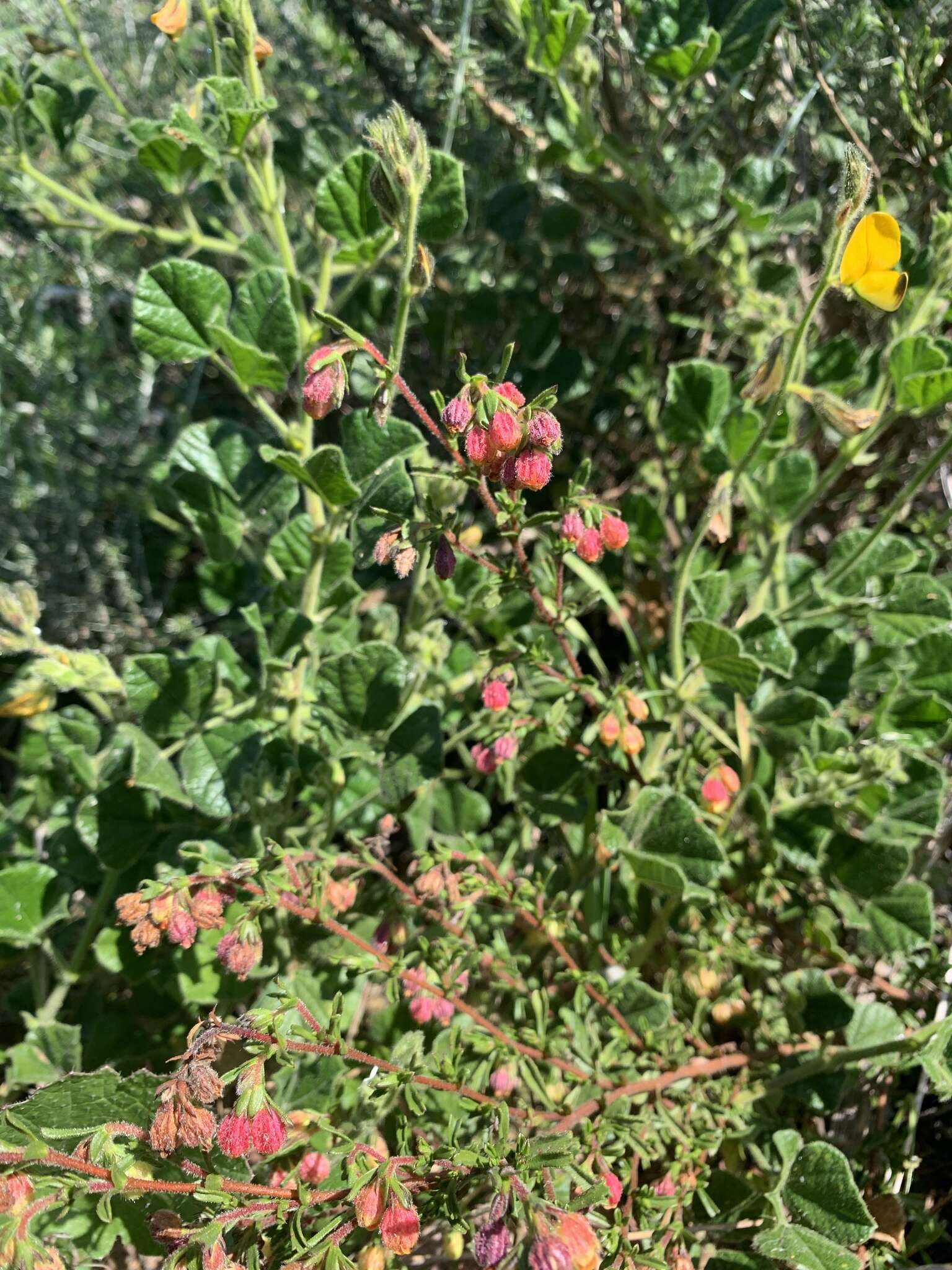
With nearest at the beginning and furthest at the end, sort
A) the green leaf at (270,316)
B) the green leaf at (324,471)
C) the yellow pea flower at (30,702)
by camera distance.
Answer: the green leaf at (324,471) < the green leaf at (270,316) < the yellow pea flower at (30,702)

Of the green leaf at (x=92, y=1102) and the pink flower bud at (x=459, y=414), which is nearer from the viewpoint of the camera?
the pink flower bud at (x=459, y=414)

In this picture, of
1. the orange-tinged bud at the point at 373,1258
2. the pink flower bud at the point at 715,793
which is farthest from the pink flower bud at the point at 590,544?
the orange-tinged bud at the point at 373,1258

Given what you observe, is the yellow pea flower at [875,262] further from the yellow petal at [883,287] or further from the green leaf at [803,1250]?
the green leaf at [803,1250]

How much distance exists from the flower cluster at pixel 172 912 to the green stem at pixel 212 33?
1158 millimetres

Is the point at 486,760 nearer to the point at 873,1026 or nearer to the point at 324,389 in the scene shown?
the point at 324,389

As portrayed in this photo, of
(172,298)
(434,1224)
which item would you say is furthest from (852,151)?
(434,1224)

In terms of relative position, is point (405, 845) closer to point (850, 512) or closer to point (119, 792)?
point (119, 792)

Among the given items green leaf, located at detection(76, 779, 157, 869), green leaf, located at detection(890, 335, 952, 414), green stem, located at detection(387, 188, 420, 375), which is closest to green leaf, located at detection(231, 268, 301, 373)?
green stem, located at detection(387, 188, 420, 375)

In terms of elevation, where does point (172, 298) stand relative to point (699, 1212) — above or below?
above

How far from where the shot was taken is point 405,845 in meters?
1.99

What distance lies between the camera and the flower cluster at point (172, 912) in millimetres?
1039

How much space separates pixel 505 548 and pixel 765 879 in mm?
832

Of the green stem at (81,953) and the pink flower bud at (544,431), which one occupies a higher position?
the pink flower bud at (544,431)

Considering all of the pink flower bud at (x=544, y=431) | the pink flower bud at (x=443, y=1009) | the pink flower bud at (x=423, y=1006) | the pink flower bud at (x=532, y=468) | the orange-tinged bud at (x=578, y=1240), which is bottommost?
the pink flower bud at (x=443, y=1009)
